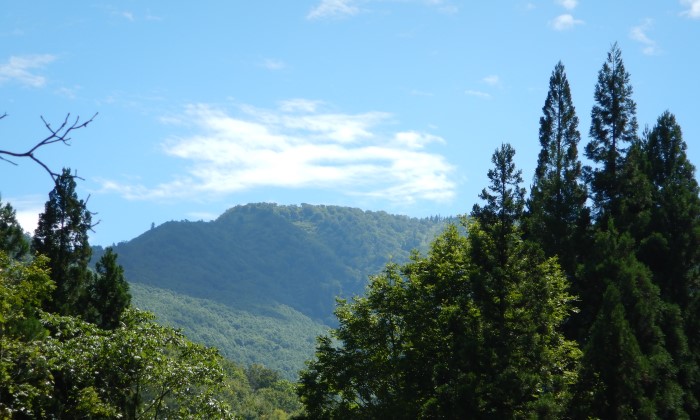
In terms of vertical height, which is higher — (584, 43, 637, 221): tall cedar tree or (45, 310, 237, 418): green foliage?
(584, 43, 637, 221): tall cedar tree

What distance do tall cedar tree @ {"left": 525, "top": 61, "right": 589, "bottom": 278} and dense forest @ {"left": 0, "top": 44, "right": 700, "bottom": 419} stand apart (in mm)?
94

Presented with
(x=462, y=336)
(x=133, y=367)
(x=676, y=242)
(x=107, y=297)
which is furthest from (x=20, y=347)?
(x=676, y=242)

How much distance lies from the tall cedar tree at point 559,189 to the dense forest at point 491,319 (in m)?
0.09

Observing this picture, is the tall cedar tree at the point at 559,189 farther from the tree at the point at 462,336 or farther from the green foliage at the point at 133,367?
the green foliage at the point at 133,367

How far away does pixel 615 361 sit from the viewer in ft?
74.3

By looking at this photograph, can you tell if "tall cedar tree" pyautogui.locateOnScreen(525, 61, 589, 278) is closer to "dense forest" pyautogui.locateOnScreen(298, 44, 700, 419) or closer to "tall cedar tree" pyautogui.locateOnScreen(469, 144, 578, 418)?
"dense forest" pyautogui.locateOnScreen(298, 44, 700, 419)

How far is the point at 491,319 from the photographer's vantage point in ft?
73.6

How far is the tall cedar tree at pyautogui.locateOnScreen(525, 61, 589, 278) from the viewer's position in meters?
33.0

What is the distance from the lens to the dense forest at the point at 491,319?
692 inches

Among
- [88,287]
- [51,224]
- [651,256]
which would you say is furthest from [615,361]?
[51,224]

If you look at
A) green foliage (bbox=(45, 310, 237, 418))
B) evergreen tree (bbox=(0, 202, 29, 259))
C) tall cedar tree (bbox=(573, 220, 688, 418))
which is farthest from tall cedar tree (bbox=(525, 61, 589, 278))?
evergreen tree (bbox=(0, 202, 29, 259))

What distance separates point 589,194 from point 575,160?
3196 mm

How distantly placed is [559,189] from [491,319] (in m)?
14.1

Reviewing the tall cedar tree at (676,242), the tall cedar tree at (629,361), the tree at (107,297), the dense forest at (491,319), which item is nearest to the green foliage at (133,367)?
the dense forest at (491,319)
